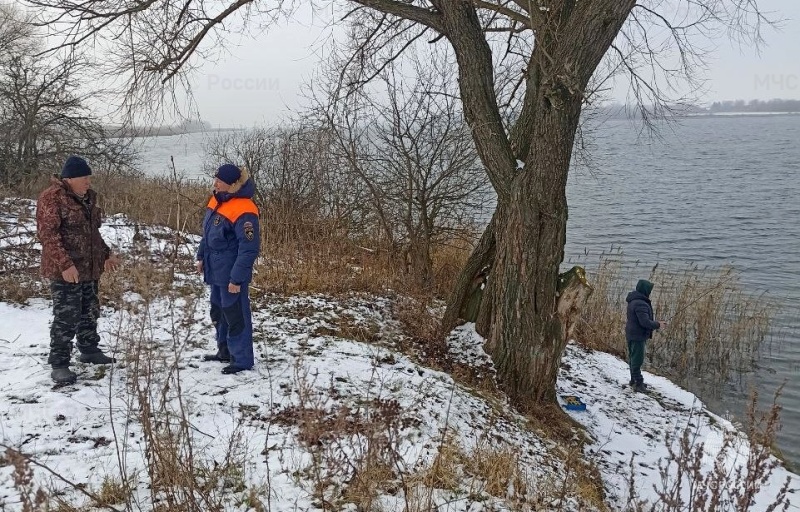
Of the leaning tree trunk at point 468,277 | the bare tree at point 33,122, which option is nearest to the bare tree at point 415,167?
the leaning tree trunk at point 468,277

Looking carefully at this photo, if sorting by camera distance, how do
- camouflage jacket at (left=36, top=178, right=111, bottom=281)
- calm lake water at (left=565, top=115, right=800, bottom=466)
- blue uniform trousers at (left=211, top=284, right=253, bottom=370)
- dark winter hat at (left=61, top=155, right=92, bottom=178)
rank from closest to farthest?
camouflage jacket at (left=36, top=178, right=111, bottom=281) < dark winter hat at (left=61, top=155, right=92, bottom=178) < blue uniform trousers at (left=211, top=284, right=253, bottom=370) < calm lake water at (left=565, top=115, right=800, bottom=466)

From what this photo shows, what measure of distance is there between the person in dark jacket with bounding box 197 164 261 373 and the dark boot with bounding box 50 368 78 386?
1.19 meters

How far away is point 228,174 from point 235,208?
29 cm

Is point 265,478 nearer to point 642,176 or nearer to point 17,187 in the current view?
point 17,187

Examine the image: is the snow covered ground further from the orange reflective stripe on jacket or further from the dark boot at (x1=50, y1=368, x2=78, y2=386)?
the orange reflective stripe on jacket

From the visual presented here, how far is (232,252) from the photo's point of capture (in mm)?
4992

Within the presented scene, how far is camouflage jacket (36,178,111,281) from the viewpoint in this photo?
14.9 feet

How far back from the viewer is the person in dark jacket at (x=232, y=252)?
4.82 metres

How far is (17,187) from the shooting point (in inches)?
538

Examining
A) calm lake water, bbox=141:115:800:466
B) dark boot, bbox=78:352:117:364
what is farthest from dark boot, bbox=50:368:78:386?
calm lake water, bbox=141:115:800:466

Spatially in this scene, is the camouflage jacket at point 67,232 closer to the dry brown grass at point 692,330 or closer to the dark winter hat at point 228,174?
the dark winter hat at point 228,174

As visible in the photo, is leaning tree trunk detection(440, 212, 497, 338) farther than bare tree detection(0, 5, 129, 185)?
No

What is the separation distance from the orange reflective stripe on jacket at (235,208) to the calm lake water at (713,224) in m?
3.21

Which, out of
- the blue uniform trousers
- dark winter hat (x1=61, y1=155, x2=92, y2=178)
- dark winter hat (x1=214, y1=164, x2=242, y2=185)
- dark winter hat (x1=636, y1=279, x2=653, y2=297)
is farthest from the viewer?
dark winter hat (x1=636, y1=279, x2=653, y2=297)
